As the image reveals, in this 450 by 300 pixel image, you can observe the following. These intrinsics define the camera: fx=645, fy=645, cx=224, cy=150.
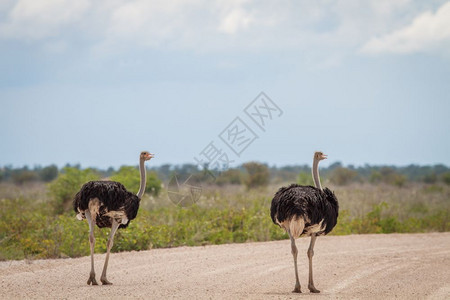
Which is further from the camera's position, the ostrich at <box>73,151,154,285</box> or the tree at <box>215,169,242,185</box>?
the tree at <box>215,169,242,185</box>

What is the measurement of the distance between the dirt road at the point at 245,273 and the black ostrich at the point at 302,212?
0.87 meters

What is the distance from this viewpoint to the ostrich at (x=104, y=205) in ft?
31.4

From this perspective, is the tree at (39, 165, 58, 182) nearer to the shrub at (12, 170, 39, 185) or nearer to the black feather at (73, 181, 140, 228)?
the shrub at (12, 170, 39, 185)

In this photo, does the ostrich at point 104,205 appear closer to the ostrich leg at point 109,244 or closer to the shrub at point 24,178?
the ostrich leg at point 109,244

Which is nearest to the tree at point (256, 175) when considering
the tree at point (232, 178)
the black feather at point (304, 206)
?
the tree at point (232, 178)

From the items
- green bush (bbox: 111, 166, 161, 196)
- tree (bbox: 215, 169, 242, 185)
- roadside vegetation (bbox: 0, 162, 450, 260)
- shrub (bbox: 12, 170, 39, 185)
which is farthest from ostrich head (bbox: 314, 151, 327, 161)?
shrub (bbox: 12, 170, 39, 185)

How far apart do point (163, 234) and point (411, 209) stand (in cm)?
1419

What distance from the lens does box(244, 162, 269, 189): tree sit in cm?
4437

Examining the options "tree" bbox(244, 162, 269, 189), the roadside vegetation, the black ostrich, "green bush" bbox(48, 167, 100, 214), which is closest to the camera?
the black ostrich

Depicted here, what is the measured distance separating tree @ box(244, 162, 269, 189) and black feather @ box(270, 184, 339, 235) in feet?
113

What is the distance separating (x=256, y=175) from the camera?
44.5 m

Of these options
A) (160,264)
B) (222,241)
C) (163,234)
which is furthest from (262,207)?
(160,264)

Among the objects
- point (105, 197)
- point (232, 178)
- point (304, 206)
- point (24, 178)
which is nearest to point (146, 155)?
point (105, 197)

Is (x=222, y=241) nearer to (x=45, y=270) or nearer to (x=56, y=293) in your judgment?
(x=45, y=270)
